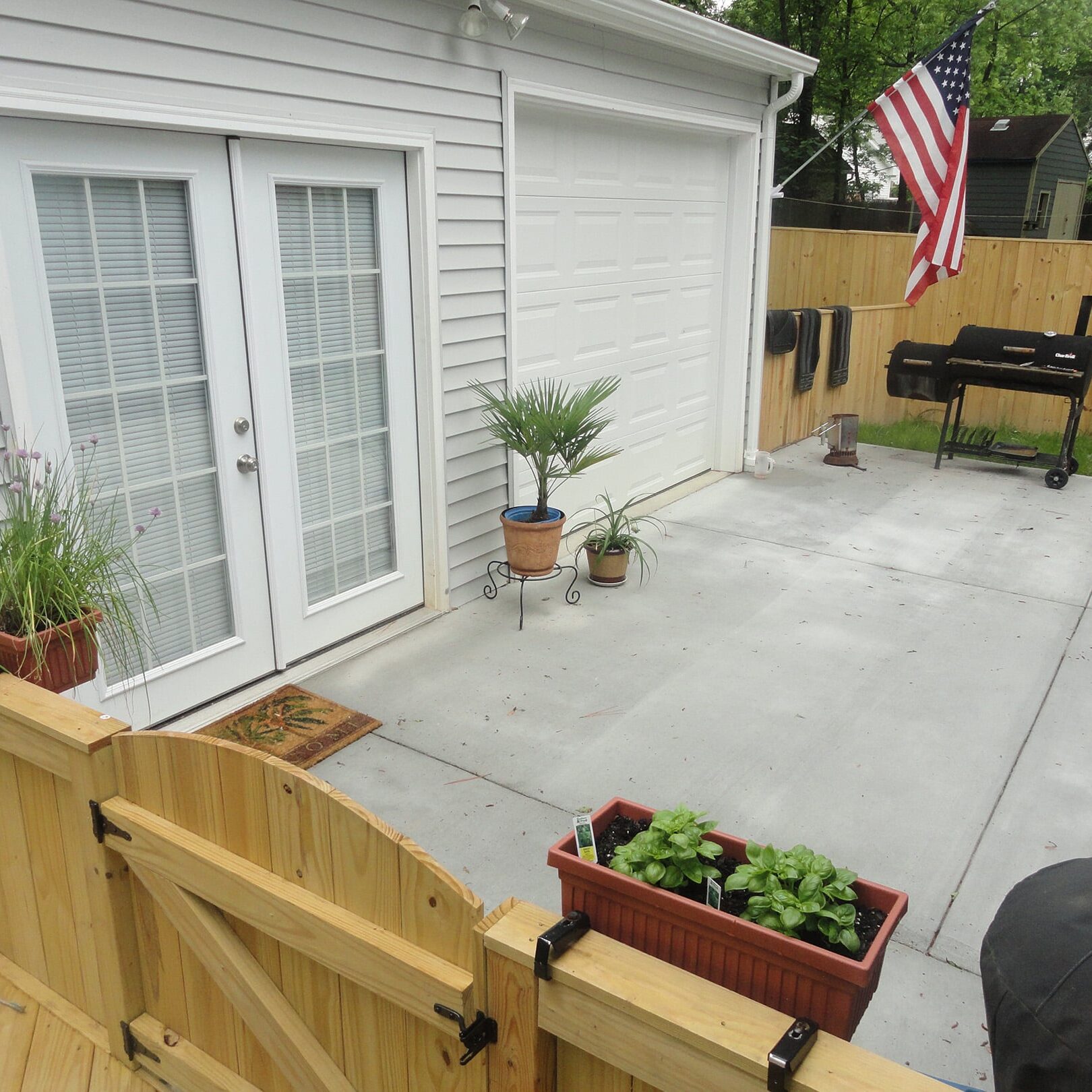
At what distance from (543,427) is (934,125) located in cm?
376

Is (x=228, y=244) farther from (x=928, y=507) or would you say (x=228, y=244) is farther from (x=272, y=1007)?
(x=928, y=507)

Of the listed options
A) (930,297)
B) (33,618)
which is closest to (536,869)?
(33,618)

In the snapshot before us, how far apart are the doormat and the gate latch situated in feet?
8.02

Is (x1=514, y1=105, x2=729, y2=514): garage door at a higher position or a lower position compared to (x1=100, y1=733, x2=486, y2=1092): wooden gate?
higher

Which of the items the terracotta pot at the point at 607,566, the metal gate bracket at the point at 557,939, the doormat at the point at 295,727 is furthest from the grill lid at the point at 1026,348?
the metal gate bracket at the point at 557,939

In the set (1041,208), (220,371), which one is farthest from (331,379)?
(1041,208)

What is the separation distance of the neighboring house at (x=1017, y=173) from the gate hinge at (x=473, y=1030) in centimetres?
1543

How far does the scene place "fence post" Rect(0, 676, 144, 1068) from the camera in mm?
1863

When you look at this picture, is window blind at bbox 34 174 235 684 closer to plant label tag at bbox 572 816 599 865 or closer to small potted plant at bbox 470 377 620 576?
small potted plant at bbox 470 377 620 576

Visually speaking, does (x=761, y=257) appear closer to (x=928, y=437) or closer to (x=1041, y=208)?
(x=928, y=437)

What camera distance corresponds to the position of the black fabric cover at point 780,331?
746 centimetres

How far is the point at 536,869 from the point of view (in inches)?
116

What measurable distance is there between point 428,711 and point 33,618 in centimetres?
179

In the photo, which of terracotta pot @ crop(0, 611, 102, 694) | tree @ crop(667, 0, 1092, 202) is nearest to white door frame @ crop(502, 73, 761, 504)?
terracotta pot @ crop(0, 611, 102, 694)
